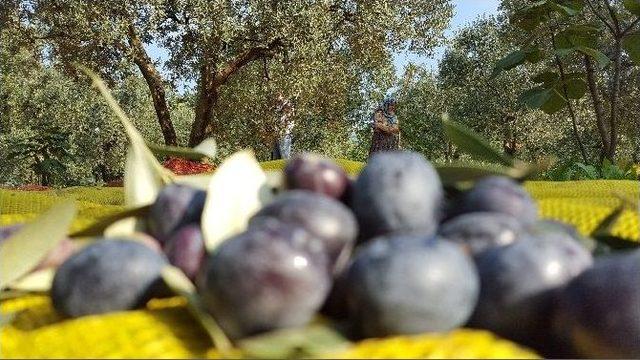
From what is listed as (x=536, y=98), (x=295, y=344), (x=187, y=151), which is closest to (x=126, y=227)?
(x=187, y=151)

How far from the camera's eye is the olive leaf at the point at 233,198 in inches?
35.0

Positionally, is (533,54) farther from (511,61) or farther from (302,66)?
(302,66)

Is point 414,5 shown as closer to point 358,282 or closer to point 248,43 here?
point 248,43

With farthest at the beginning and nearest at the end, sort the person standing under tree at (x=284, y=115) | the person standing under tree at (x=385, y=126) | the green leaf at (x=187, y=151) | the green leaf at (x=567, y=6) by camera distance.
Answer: the person standing under tree at (x=284, y=115), the person standing under tree at (x=385, y=126), the green leaf at (x=567, y=6), the green leaf at (x=187, y=151)

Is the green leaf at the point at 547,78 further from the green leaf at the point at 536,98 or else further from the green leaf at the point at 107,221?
the green leaf at the point at 107,221

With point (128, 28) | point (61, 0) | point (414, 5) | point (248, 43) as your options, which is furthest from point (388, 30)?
point (61, 0)

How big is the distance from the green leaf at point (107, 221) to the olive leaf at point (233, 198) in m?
0.12

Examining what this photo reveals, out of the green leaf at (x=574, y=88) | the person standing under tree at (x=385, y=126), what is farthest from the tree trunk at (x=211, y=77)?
the green leaf at (x=574, y=88)

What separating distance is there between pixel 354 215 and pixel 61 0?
568 inches

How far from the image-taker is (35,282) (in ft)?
3.10

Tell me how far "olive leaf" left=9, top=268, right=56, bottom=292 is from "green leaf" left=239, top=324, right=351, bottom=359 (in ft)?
1.18

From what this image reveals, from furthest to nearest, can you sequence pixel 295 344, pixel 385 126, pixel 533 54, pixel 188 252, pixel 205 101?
pixel 205 101, pixel 385 126, pixel 533 54, pixel 188 252, pixel 295 344

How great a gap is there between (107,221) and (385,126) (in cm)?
1015

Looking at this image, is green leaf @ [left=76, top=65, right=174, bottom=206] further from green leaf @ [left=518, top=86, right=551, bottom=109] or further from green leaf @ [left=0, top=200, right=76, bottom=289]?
green leaf @ [left=518, top=86, right=551, bottom=109]
